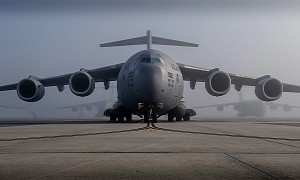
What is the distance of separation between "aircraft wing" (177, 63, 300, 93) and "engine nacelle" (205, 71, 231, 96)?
127 centimetres

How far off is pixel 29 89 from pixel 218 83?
44.6ft

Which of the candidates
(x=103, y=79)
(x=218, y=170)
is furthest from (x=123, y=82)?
(x=218, y=170)

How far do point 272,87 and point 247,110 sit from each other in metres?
72.0

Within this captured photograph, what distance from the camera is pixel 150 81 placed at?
1972cm

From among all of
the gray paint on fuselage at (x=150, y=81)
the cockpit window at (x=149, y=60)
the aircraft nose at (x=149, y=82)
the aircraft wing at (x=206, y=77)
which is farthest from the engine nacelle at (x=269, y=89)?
the aircraft nose at (x=149, y=82)

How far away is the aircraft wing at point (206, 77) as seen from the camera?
2618cm

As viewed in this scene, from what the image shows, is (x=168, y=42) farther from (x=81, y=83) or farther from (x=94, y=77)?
(x=81, y=83)

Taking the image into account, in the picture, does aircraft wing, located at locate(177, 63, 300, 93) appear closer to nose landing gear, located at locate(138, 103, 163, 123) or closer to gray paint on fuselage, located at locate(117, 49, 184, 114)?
gray paint on fuselage, located at locate(117, 49, 184, 114)

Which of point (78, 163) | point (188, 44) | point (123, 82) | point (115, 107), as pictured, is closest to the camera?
point (78, 163)

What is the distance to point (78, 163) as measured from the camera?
5348 mm

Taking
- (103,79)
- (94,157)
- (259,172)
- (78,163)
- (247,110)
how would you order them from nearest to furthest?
(259,172) → (78,163) → (94,157) → (103,79) → (247,110)

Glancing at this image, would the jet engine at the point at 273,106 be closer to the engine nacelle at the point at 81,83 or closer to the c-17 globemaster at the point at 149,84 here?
the c-17 globemaster at the point at 149,84

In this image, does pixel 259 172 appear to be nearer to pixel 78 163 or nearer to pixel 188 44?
pixel 78 163

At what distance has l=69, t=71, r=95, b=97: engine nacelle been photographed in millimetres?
23672
